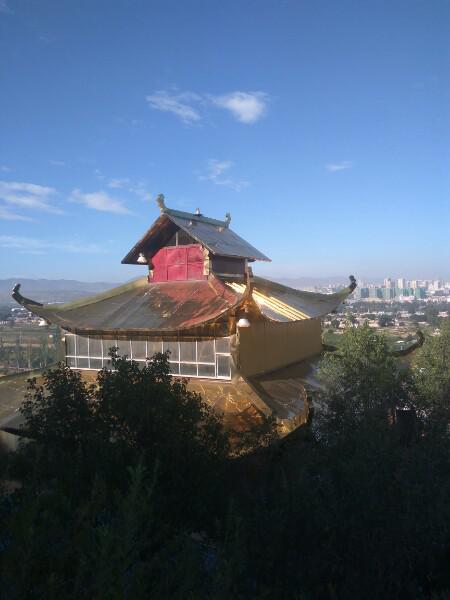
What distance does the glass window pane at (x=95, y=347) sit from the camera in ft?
60.8

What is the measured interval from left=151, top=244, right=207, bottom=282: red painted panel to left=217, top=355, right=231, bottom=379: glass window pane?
443cm

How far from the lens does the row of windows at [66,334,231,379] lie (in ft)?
52.4

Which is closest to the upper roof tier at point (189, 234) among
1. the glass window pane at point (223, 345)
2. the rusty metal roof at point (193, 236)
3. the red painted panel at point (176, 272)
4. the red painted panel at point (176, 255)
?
the rusty metal roof at point (193, 236)

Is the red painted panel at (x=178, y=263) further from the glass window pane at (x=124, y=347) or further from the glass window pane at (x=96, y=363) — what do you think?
the glass window pane at (x=96, y=363)

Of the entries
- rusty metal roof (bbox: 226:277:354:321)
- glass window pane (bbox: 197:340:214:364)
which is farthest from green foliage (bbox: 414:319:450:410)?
glass window pane (bbox: 197:340:214:364)

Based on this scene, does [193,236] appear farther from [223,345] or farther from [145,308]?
[223,345]

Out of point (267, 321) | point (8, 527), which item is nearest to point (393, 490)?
point (8, 527)

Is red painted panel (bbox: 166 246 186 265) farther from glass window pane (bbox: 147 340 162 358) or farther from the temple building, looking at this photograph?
glass window pane (bbox: 147 340 162 358)

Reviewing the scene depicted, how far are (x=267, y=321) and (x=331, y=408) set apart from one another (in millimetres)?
4747

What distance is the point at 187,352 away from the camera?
16.6 meters

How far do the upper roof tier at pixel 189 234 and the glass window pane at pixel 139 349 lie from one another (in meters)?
4.58

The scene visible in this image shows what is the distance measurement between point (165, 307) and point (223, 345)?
9.81 feet

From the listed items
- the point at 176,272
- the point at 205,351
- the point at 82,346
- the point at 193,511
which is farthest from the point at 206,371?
the point at 193,511

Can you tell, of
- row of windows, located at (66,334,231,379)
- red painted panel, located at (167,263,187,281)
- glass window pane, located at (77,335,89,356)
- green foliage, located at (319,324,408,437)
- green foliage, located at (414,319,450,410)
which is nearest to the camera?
green foliage, located at (319,324,408,437)
